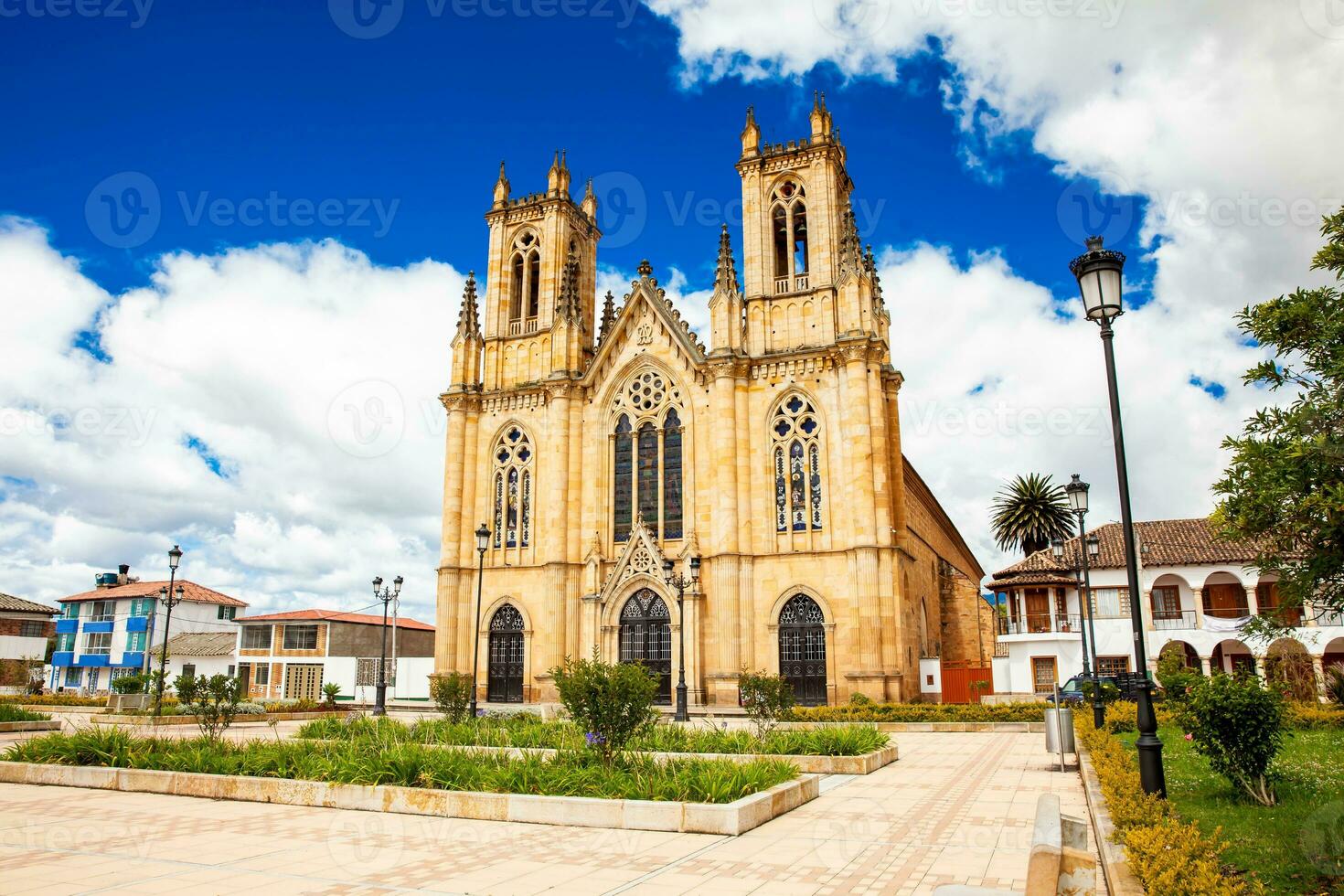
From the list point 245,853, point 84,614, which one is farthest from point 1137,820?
point 84,614

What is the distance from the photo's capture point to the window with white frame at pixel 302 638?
57.1 metres

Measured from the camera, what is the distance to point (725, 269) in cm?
3953

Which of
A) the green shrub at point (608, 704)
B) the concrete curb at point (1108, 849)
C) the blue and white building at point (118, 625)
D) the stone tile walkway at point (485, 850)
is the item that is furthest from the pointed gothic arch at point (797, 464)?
the blue and white building at point (118, 625)

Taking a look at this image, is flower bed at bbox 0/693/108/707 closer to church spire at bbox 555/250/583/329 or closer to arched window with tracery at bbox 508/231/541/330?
arched window with tracery at bbox 508/231/541/330

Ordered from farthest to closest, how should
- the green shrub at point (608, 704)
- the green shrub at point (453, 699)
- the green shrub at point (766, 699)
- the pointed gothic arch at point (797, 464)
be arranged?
the pointed gothic arch at point (797, 464)
the green shrub at point (453, 699)
the green shrub at point (766, 699)
the green shrub at point (608, 704)

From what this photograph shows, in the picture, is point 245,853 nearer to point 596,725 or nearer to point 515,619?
point 596,725

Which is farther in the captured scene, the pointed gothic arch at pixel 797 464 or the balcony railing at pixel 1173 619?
the balcony railing at pixel 1173 619

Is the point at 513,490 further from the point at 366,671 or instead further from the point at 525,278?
the point at 366,671

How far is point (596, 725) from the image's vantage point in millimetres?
13508

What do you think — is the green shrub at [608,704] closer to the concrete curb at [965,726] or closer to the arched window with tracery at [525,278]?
the concrete curb at [965,726]

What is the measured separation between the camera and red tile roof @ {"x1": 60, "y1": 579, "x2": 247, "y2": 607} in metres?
66.8

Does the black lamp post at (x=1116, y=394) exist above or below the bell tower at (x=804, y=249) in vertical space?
below

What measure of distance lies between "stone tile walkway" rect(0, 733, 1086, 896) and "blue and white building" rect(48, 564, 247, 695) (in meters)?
58.4

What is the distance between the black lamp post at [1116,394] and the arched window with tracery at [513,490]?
3297cm
